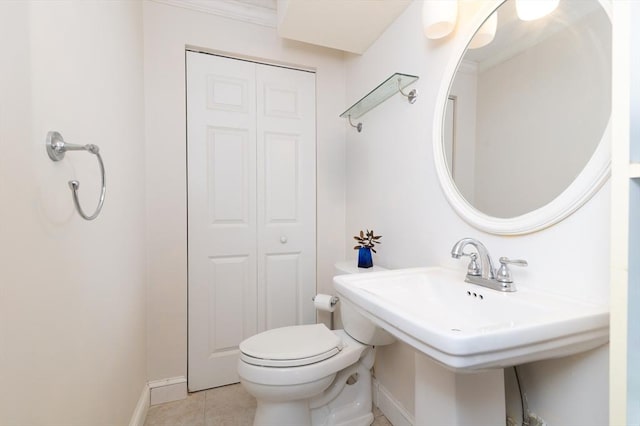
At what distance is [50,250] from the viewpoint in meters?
0.71

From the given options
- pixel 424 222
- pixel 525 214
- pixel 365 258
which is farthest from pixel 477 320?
pixel 365 258

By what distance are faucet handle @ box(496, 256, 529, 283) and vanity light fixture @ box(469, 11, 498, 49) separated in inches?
30.1

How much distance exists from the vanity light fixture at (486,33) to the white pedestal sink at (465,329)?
0.84 m

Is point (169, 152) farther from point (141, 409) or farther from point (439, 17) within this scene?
point (439, 17)

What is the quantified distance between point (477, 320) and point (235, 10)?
79.9 inches

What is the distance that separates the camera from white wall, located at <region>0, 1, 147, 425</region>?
1.90 feet

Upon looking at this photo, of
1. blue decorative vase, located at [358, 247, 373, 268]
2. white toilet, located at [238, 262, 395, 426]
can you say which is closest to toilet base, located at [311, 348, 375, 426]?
white toilet, located at [238, 262, 395, 426]

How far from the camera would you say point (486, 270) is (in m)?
0.94

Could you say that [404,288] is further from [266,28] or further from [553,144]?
[266,28]

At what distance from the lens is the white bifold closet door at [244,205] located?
68.7 inches

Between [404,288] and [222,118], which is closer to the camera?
[404,288]

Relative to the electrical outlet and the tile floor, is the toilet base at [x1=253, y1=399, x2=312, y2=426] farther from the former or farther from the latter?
the electrical outlet

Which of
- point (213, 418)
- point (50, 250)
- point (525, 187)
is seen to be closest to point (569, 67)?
point (525, 187)

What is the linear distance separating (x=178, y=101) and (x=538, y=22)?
5.59 ft
